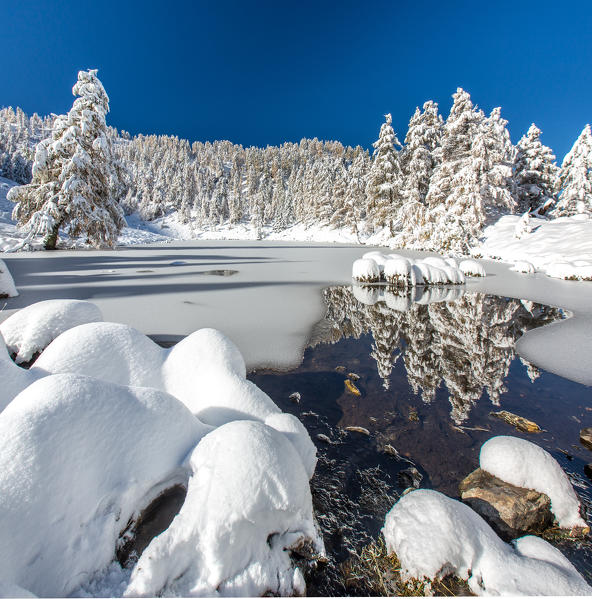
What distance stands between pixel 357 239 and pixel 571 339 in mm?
38878

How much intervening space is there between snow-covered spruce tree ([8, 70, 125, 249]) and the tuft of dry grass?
2181cm

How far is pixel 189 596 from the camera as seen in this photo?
1522 mm

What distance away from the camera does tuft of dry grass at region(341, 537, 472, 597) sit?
179cm

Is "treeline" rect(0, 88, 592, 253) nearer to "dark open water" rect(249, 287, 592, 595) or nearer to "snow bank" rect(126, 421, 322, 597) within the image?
"dark open water" rect(249, 287, 592, 595)

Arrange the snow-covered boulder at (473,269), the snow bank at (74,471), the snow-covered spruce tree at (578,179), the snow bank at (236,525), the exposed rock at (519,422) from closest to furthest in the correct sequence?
the snow bank at (74,471), the snow bank at (236,525), the exposed rock at (519,422), the snow-covered boulder at (473,269), the snow-covered spruce tree at (578,179)

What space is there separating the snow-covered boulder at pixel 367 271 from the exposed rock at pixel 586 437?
918 cm

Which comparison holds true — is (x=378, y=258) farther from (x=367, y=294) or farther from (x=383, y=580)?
(x=383, y=580)

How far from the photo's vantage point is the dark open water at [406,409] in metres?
2.57

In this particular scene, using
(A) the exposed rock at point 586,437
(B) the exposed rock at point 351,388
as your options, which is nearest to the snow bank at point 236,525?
(B) the exposed rock at point 351,388

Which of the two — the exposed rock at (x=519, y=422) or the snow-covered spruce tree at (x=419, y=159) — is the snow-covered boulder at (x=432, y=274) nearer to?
the exposed rock at (x=519, y=422)

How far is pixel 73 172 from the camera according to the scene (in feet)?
58.5

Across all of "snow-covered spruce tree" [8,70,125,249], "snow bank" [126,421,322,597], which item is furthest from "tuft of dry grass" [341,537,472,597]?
"snow-covered spruce tree" [8,70,125,249]

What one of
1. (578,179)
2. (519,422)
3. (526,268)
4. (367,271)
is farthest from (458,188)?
(519,422)

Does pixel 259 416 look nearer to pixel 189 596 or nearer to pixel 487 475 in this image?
pixel 189 596
